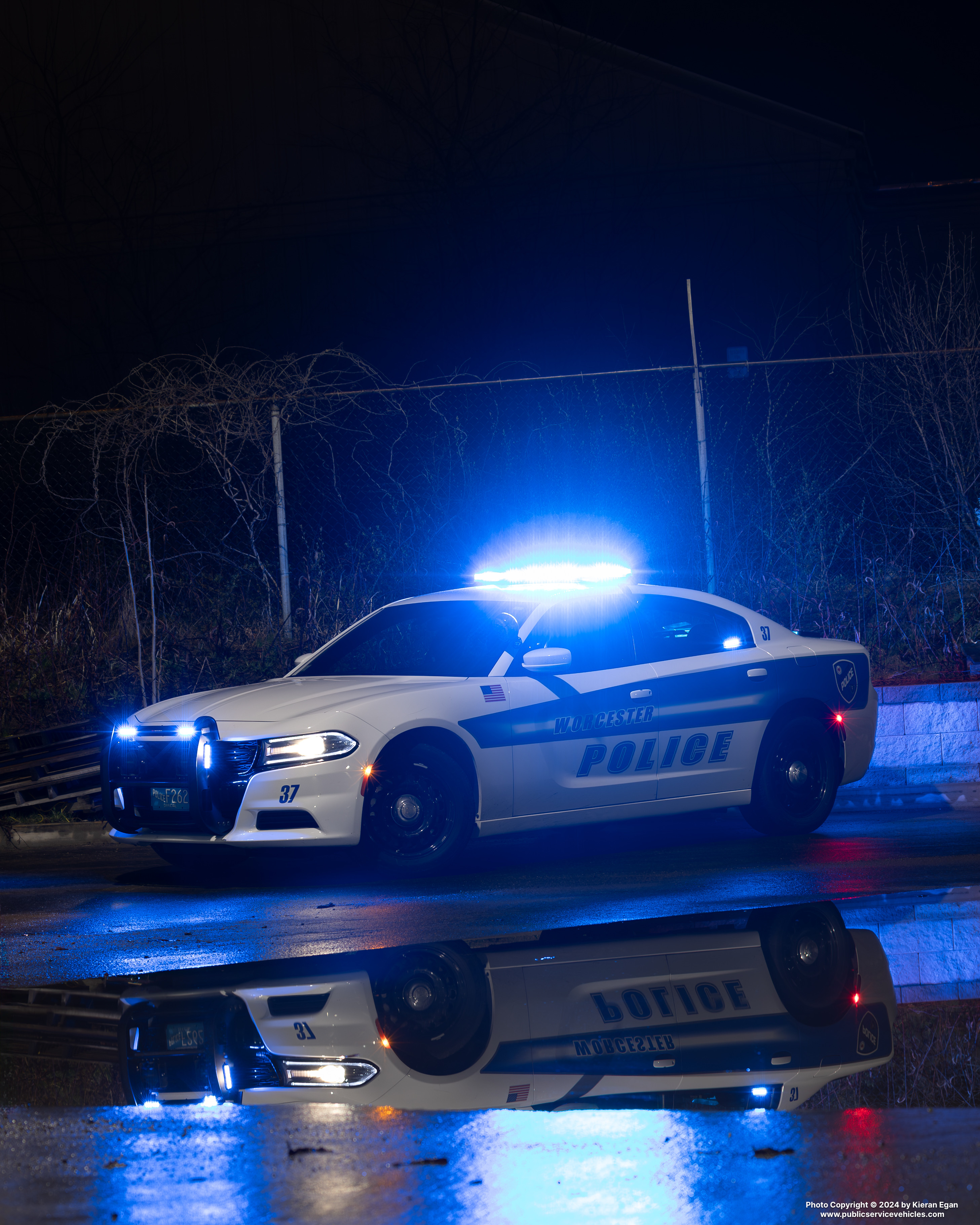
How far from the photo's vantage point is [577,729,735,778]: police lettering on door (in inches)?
333

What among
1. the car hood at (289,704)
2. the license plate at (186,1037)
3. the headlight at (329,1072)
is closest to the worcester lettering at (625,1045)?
the headlight at (329,1072)

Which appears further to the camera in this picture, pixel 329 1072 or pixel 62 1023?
pixel 62 1023

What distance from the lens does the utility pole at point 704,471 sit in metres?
12.1

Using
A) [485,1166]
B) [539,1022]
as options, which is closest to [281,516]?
[539,1022]

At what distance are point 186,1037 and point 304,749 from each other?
115 inches

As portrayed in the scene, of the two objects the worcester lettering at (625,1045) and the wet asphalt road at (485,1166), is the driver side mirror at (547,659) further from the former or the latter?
the wet asphalt road at (485,1166)

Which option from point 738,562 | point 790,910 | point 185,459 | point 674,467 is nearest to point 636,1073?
point 790,910

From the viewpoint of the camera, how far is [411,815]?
7.97 metres

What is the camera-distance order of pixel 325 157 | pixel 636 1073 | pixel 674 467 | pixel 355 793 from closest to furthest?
1. pixel 636 1073
2. pixel 355 793
3. pixel 674 467
4. pixel 325 157

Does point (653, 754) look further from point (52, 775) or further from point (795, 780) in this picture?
point (52, 775)

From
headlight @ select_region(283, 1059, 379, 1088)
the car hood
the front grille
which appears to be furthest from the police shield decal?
headlight @ select_region(283, 1059, 379, 1088)

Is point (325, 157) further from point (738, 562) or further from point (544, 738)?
point (544, 738)

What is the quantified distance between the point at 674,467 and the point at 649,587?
200 inches

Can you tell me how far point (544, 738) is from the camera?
27.3ft
